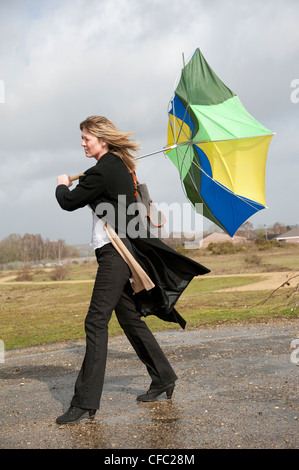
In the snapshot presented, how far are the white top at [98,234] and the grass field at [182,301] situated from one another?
5388 millimetres

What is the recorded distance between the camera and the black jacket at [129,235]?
439cm

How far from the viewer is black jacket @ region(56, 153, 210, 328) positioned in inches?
173

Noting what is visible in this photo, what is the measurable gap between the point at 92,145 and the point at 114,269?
3.47 feet

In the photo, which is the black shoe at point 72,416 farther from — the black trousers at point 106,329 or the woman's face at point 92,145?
the woman's face at point 92,145

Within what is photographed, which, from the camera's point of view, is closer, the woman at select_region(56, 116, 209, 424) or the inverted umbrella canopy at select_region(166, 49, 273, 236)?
the woman at select_region(56, 116, 209, 424)

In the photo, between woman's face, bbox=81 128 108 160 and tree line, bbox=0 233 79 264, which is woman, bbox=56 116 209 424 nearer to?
woman's face, bbox=81 128 108 160

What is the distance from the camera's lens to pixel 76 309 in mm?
20266

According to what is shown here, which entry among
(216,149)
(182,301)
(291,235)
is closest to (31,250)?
(291,235)

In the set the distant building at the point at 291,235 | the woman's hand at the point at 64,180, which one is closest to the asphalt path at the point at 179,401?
the woman's hand at the point at 64,180

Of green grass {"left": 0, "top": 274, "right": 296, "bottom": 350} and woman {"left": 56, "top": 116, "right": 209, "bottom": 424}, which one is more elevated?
woman {"left": 56, "top": 116, "right": 209, "bottom": 424}

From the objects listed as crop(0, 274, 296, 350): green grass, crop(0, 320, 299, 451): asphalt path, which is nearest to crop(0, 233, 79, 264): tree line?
crop(0, 274, 296, 350): green grass

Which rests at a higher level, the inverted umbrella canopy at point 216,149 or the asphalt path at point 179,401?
the inverted umbrella canopy at point 216,149

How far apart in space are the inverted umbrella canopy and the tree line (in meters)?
54.7

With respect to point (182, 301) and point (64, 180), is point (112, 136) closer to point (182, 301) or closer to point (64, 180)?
point (64, 180)
